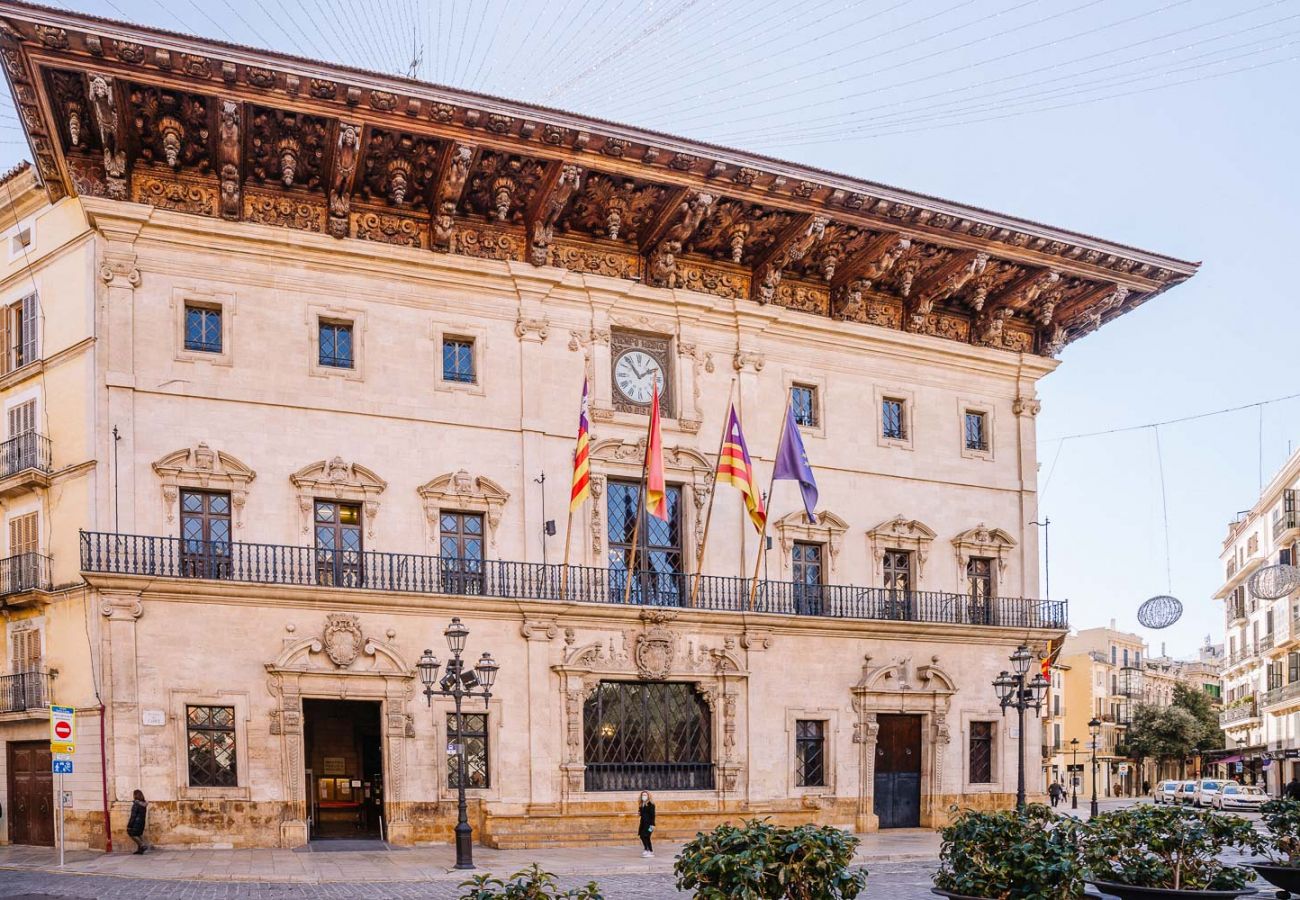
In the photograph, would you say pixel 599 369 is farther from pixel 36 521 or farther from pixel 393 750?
pixel 36 521

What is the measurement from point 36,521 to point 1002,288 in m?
21.5

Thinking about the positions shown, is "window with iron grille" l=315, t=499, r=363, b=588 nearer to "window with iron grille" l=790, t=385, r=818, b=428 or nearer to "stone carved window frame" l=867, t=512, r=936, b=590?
"window with iron grille" l=790, t=385, r=818, b=428

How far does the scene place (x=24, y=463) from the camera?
980 inches

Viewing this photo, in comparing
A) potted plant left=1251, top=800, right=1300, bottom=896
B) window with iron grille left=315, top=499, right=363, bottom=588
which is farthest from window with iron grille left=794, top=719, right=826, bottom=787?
potted plant left=1251, top=800, right=1300, bottom=896

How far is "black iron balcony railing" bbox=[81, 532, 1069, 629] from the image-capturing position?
23594 millimetres

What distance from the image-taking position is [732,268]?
29.8 meters

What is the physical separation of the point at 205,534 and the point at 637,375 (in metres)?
9.28

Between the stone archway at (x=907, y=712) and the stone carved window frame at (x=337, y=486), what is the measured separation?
435 inches

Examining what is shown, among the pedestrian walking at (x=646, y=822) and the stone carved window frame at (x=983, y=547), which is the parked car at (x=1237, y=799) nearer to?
the stone carved window frame at (x=983, y=547)

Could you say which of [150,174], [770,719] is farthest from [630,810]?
[150,174]

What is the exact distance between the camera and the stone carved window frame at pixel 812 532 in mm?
29297

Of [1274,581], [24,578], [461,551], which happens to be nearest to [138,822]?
[24,578]

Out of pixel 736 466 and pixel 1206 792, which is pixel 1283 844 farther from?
pixel 1206 792

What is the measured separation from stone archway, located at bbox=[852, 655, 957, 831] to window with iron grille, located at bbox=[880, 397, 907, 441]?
5097 millimetres
